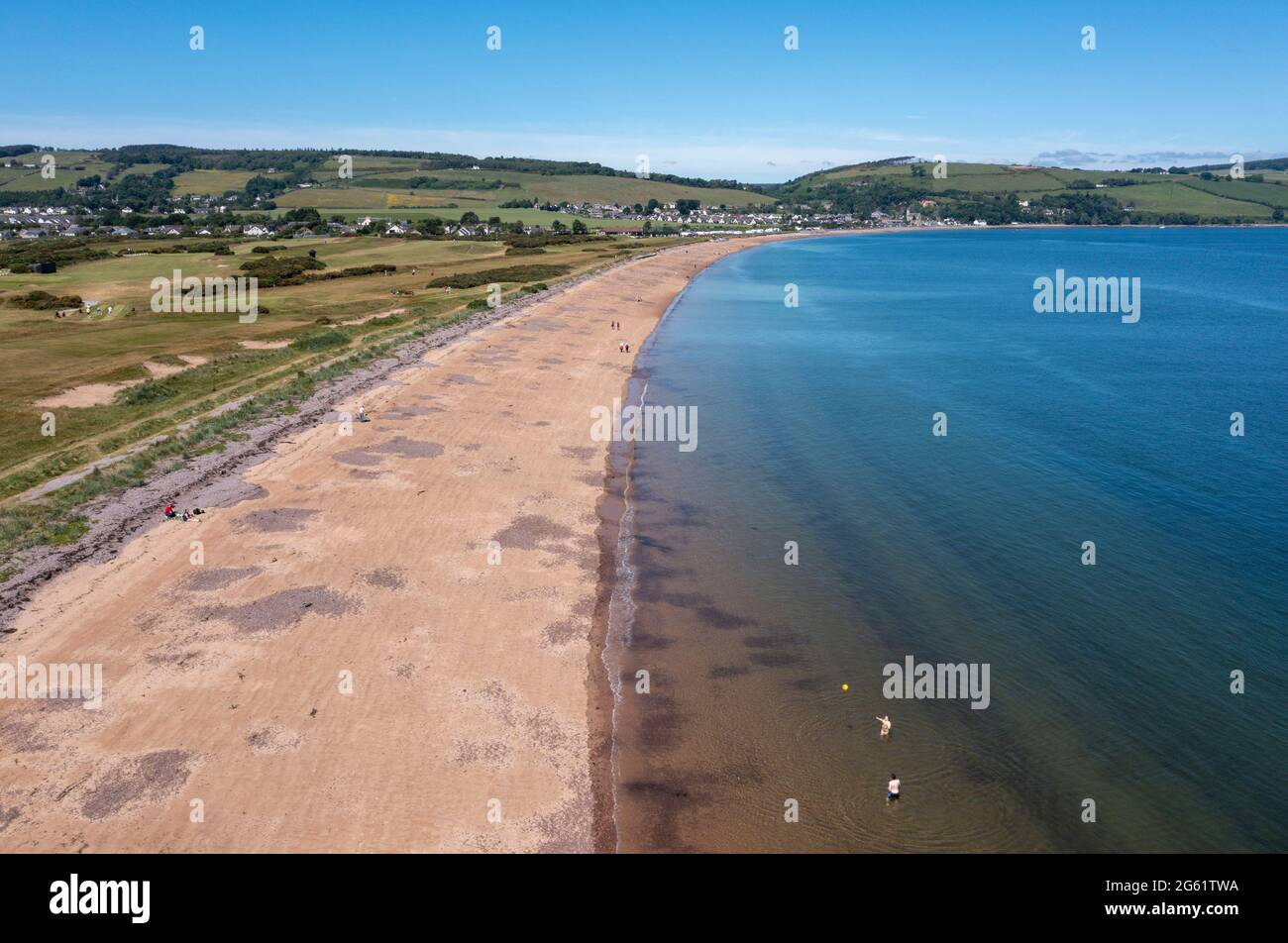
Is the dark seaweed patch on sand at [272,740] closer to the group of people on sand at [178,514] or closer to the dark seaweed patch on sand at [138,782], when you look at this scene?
the dark seaweed patch on sand at [138,782]

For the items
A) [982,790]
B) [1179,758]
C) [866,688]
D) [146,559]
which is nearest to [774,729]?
[866,688]

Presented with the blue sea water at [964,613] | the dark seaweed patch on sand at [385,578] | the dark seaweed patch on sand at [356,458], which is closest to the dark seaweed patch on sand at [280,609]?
the dark seaweed patch on sand at [385,578]
